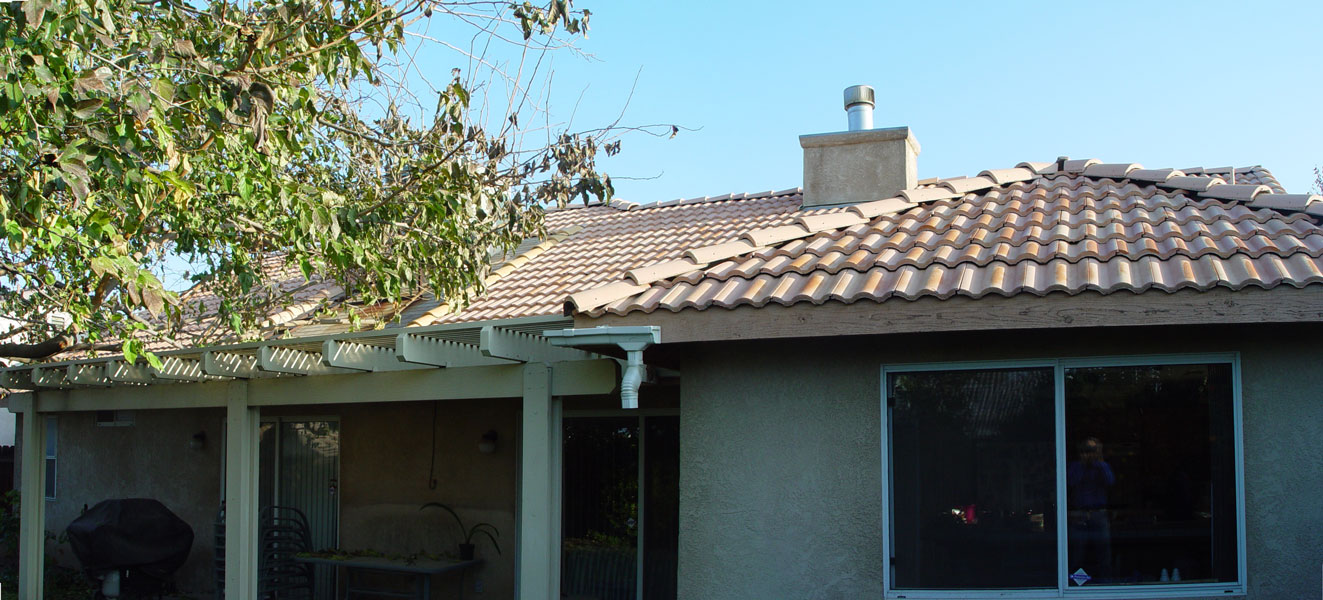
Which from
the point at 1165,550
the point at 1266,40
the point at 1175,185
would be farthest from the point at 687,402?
the point at 1266,40

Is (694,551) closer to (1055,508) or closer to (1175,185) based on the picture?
(1055,508)

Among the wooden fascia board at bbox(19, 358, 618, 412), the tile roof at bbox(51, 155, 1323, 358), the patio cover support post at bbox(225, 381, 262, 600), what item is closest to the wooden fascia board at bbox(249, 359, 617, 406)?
the wooden fascia board at bbox(19, 358, 618, 412)

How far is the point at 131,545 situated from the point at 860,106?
919 cm

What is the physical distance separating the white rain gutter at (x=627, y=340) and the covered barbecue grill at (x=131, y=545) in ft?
26.4

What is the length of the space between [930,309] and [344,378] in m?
5.05

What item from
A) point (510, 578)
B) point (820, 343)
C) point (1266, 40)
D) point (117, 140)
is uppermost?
point (1266, 40)

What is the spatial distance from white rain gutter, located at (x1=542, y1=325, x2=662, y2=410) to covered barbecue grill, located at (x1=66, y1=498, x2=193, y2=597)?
8.04 metres

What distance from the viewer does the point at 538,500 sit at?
7.41m

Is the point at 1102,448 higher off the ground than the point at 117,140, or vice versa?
the point at 117,140

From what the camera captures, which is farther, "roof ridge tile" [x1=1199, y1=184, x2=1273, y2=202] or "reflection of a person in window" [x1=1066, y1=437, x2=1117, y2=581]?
"roof ridge tile" [x1=1199, y1=184, x2=1273, y2=202]

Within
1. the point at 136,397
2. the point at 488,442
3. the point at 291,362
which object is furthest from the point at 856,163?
the point at 136,397

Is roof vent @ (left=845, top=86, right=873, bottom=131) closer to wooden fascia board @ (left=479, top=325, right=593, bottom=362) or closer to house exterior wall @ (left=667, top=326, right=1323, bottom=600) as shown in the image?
wooden fascia board @ (left=479, top=325, right=593, bottom=362)

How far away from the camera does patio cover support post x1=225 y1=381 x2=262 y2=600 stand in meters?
9.18

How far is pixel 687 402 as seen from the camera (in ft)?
22.1
